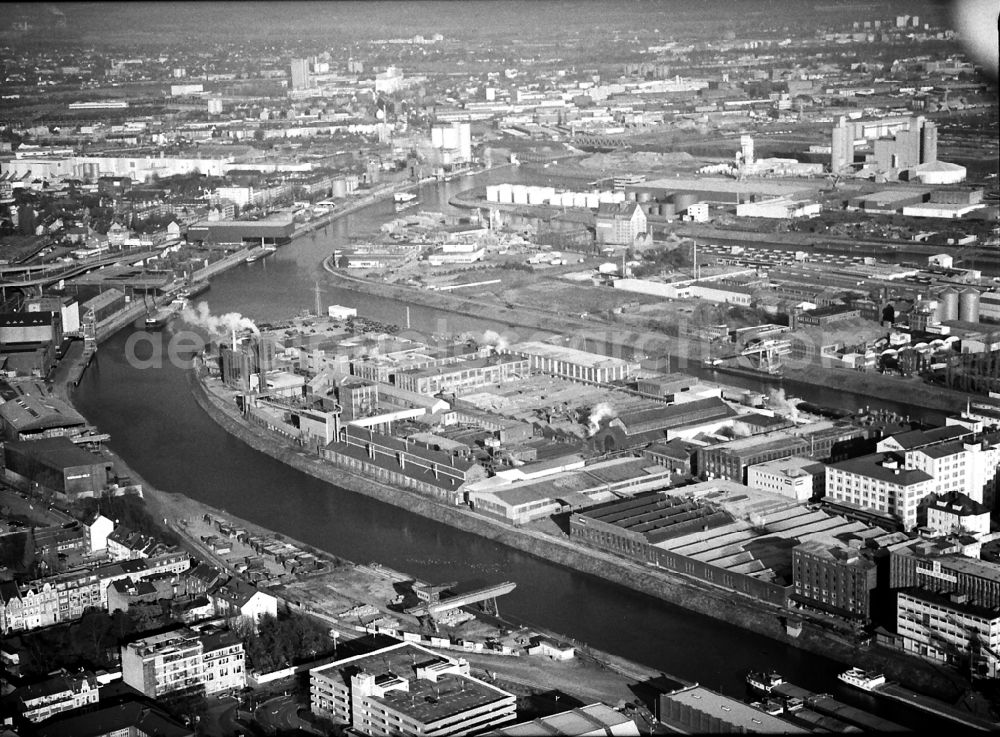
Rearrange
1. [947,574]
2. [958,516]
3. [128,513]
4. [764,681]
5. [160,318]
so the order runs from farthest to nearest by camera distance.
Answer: [160,318] → [128,513] → [958,516] → [947,574] → [764,681]

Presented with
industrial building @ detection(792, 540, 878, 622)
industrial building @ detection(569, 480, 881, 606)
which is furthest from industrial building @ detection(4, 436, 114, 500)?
industrial building @ detection(792, 540, 878, 622)

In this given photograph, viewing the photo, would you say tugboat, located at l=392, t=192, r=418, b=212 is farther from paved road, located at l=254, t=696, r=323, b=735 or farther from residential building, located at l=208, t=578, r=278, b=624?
paved road, located at l=254, t=696, r=323, b=735

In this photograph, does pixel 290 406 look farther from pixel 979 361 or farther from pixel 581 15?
pixel 581 15

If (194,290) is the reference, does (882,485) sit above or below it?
above

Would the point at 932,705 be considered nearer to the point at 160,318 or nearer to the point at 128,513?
the point at 128,513

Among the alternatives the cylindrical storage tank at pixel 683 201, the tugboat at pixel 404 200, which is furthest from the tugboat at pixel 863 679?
the tugboat at pixel 404 200

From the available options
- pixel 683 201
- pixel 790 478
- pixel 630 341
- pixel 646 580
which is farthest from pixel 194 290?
pixel 646 580

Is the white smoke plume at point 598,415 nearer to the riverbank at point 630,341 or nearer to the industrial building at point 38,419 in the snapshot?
the riverbank at point 630,341
